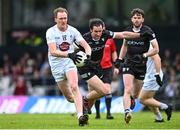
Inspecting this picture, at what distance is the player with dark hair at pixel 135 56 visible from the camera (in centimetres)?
1695

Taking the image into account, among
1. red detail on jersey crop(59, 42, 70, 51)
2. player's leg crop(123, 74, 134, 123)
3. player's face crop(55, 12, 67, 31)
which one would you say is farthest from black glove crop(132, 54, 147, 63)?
player's face crop(55, 12, 67, 31)

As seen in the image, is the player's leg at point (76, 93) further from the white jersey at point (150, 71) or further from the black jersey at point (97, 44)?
the white jersey at point (150, 71)

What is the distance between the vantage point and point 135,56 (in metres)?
17.2

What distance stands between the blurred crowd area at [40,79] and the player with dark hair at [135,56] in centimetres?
951

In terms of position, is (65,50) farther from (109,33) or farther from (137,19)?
(137,19)

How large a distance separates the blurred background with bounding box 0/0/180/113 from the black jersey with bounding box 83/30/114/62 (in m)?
9.36

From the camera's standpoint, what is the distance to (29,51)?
107 ft

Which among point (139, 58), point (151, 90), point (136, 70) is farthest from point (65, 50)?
point (151, 90)

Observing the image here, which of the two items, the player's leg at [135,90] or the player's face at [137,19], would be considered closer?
the player's face at [137,19]

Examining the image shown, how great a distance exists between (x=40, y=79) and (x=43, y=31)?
4.30m

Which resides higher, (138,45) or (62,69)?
(138,45)

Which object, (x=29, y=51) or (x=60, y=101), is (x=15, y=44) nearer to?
(x=29, y=51)

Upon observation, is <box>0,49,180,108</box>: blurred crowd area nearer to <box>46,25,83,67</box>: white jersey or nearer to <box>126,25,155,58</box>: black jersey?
<box>126,25,155,58</box>: black jersey

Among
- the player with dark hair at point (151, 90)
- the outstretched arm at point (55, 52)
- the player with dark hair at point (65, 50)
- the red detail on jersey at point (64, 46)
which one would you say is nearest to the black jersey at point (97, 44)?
the player with dark hair at point (151, 90)
